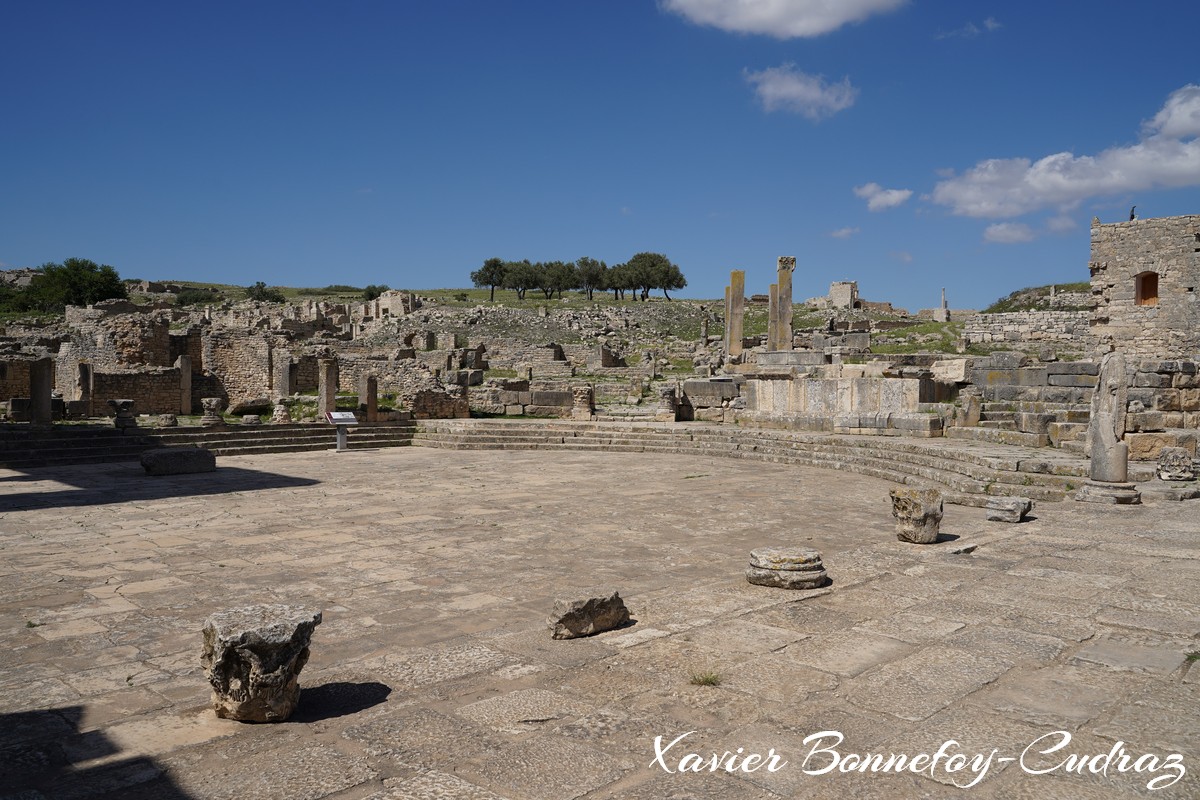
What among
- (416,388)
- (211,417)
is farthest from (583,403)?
(211,417)

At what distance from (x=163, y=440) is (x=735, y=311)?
16116mm

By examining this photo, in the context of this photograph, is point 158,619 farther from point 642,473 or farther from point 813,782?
point 642,473

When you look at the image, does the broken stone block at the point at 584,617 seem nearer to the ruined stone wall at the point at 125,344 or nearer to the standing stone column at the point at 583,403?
the standing stone column at the point at 583,403

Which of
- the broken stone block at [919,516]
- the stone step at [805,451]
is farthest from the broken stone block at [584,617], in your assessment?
the stone step at [805,451]

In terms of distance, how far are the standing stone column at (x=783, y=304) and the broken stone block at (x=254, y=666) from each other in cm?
2030

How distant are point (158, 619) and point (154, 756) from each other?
2.41m

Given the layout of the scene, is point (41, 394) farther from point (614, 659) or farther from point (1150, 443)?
point (1150, 443)

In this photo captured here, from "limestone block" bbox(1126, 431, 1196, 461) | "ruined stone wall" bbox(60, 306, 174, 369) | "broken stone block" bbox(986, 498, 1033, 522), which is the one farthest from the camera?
"ruined stone wall" bbox(60, 306, 174, 369)

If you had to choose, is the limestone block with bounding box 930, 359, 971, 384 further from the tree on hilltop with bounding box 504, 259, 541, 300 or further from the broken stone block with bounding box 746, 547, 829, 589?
the tree on hilltop with bounding box 504, 259, 541, 300

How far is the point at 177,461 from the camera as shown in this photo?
14.1 meters

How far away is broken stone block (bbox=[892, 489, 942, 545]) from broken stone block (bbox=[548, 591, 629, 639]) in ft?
12.4

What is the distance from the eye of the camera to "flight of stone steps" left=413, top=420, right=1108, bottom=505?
10688mm

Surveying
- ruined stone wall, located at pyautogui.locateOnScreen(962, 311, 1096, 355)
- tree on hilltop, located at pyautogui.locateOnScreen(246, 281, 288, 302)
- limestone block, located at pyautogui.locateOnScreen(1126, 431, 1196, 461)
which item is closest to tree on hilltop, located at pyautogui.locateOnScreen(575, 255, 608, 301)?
tree on hilltop, located at pyautogui.locateOnScreen(246, 281, 288, 302)

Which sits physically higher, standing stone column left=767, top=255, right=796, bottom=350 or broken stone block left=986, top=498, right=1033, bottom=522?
standing stone column left=767, top=255, right=796, bottom=350
